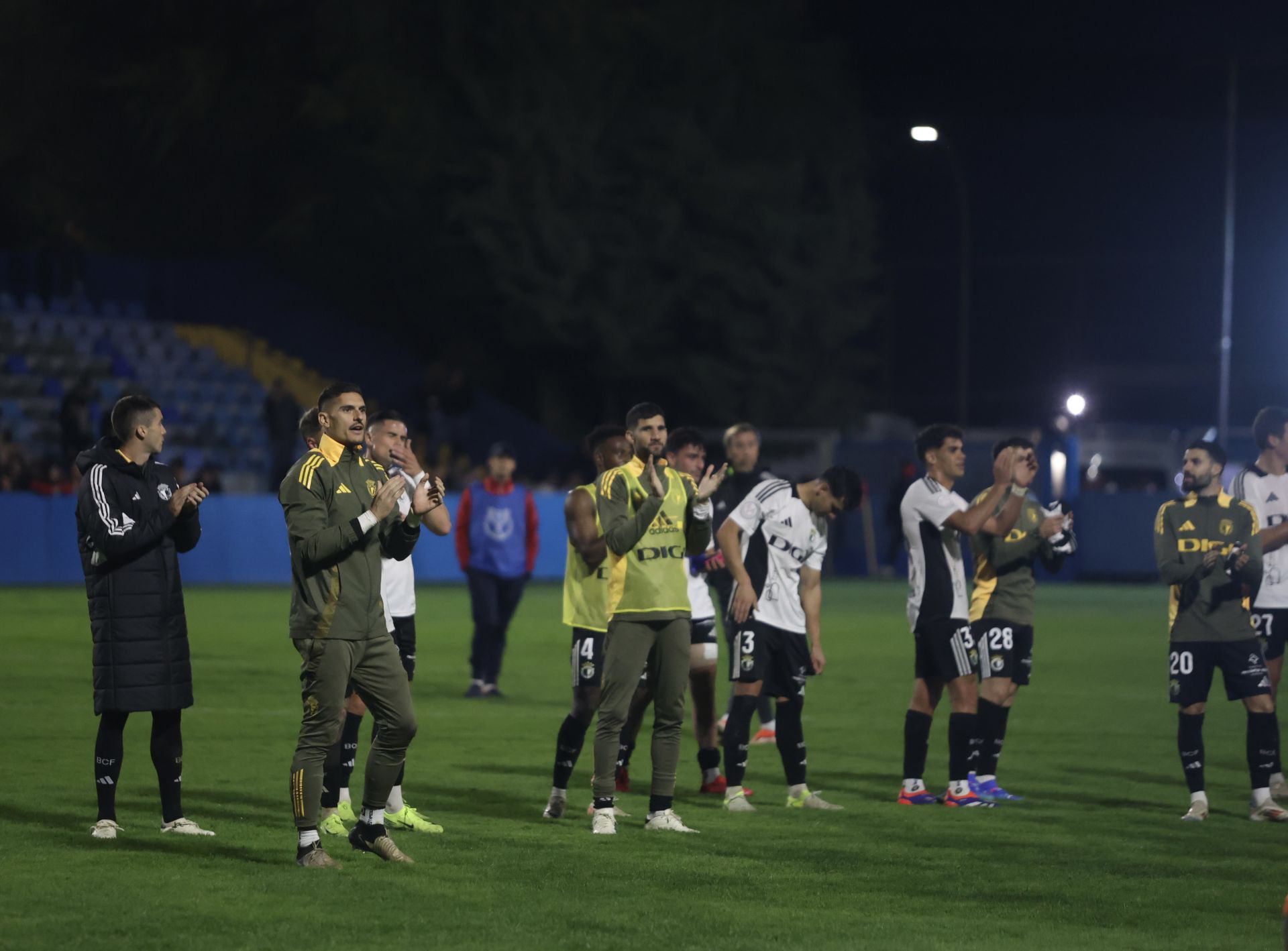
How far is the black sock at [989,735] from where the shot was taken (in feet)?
36.5

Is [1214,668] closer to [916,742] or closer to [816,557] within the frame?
[916,742]

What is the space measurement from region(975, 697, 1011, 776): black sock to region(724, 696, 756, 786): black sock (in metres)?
1.50

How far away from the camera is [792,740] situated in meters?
10.5

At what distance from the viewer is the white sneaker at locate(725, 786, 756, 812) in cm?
1041

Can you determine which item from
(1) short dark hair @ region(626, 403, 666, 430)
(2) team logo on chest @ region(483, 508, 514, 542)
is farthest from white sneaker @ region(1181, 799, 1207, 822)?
(2) team logo on chest @ region(483, 508, 514, 542)

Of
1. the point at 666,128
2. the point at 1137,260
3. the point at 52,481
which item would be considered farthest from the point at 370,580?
the point at 1137,260

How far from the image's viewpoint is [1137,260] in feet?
170

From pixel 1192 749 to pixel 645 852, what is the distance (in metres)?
3.39

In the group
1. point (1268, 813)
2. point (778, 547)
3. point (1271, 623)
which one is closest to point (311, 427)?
point (778, 547)

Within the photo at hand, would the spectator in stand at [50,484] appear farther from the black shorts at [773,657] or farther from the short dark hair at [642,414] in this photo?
the short dark hair at [642,414]

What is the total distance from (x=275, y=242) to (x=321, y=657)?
3990 cm

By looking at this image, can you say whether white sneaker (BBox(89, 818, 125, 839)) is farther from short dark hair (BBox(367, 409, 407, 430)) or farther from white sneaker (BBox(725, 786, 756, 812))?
white sneaker (BBox(725, 786, 756, 812))

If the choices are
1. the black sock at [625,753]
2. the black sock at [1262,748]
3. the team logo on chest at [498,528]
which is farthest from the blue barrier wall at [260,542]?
the black sock at [1262,748]

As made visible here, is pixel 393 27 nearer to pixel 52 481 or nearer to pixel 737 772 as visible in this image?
pixel 52 481
